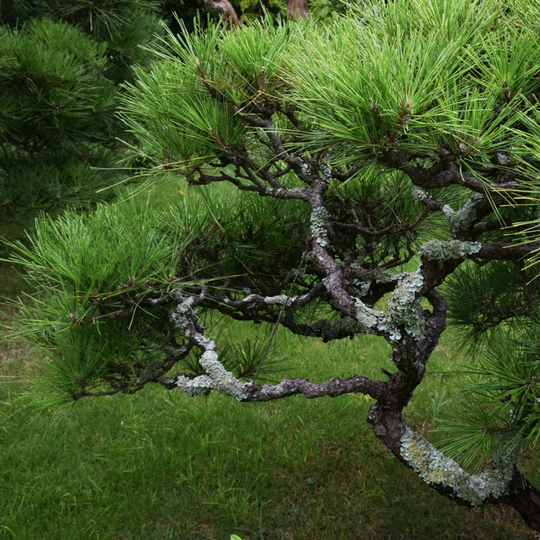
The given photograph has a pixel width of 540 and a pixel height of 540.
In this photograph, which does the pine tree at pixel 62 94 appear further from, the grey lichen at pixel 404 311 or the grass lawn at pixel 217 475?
the grey lichen at pixel 404 311

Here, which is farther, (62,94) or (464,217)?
(62,94)

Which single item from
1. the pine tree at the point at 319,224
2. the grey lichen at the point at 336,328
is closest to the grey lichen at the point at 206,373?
the pine tree at the point at 319,224

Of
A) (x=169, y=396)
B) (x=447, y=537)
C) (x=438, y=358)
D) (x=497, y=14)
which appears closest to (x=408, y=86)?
(x=497, y=14)

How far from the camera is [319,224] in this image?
110cm

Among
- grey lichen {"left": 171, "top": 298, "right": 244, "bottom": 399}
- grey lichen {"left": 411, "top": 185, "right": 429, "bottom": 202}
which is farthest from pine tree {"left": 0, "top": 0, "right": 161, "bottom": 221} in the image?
grey lichen {"left": 411, "top": 185, "right": 429, "bottom": 202}

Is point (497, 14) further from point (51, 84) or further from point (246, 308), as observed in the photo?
point (51, 84)

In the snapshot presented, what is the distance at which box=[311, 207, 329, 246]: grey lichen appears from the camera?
1.10 metres

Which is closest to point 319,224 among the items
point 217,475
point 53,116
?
point 217,475

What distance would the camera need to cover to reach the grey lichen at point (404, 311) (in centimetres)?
99

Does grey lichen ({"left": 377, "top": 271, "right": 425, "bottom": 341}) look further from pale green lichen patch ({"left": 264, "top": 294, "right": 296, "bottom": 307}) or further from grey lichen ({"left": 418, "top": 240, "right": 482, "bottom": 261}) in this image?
pale green lichen patch ({"left": 264, "top": 294, "right": 296, "bottom": 307})

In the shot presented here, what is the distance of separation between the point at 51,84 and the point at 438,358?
1743 mm

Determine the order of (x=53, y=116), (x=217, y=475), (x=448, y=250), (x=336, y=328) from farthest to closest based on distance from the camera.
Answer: (x=53, y=116), (x=217, y=475), (x=336, y=328), (x=448, y=250)

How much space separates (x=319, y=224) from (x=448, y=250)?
0.76 ft

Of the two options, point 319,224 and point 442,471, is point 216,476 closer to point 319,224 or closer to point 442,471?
point 442,471
